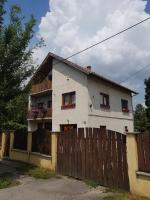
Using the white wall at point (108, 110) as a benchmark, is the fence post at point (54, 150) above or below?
below

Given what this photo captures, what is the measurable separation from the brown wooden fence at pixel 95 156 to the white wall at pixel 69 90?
10.2 m

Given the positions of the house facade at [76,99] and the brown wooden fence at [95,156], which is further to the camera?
the house facade at [76,99]

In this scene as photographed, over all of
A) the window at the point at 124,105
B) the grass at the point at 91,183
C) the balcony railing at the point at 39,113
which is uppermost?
the window at the point at 124,105

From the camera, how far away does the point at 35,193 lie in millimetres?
7520

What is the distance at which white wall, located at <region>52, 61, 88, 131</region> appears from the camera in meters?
20.6

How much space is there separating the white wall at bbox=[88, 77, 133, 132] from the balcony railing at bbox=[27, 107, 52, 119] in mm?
5391

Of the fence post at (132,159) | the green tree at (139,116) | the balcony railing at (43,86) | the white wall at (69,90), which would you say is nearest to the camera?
the fence post at (132,159)

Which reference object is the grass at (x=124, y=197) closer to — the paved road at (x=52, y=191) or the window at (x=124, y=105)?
the paved road at (x=52, y=191)

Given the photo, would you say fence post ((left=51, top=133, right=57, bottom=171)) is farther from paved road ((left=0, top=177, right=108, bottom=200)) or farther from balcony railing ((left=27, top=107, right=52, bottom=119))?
balcony railing ((left=27, top=107, right=52, bottom=119))

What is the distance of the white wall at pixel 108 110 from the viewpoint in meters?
20.8

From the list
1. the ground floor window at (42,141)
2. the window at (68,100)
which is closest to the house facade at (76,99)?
the window at (68,100)

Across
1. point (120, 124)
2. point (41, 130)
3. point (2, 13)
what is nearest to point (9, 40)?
point (2, 13)

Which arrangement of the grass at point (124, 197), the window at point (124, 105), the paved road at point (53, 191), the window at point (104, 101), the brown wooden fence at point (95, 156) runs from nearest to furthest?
1. the grass at point (124, 197)
2. the paved road at point (53, 191)
3. the brown wooden fence at point (95, 156)
4. the window at point (104, 101)
5. the window at point (124, 105)

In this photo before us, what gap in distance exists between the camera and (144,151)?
21.8ft
